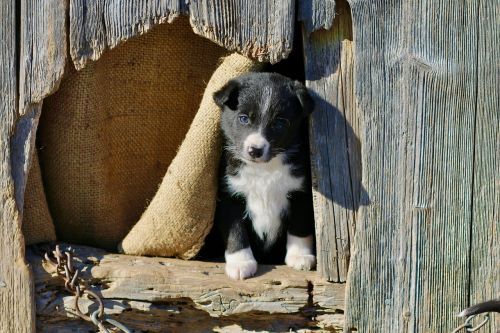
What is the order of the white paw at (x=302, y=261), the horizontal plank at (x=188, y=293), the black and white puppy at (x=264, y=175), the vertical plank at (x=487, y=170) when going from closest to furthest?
the vertical plank at (x=487, y=170)
the horizontal plank at (x=188, y=293)
the black and white puppy at (x=264, y=175)
the white paw at (x=302, y=261)

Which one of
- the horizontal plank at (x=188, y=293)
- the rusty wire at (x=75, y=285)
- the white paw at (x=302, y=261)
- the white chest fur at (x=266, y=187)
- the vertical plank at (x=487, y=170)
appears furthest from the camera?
the white chest fur at (x=266, y=187)

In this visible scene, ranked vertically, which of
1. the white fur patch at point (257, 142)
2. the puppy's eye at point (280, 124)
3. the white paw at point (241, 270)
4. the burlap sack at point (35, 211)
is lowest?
the white paw at point (241, 270)

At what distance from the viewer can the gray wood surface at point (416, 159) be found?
11.4 ft

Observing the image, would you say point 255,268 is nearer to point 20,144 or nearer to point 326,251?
point 326,251

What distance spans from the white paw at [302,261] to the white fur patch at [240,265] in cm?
21

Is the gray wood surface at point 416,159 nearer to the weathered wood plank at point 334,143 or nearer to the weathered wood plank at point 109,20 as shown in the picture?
the weathered wood plank at point 334,143

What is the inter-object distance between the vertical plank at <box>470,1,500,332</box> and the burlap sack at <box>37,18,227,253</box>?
131cm

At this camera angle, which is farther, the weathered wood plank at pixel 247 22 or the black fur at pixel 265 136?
the black fur at pixel 265 136

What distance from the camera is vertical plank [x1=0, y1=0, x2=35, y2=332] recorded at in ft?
11.7

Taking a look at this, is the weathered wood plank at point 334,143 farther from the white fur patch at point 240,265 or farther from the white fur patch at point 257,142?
the white fur patch at point 240,265

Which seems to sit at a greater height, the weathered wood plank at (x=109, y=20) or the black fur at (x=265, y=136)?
the weathered wood plank at (x=109, y=20)

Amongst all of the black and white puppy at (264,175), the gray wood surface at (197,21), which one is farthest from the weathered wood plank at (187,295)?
the gray wood surface at (197,21)

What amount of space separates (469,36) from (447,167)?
1.82 feet

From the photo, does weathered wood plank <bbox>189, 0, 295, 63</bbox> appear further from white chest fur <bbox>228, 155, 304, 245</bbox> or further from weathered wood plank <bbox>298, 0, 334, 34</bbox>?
white chest fur <bbox>228, 155, 304, 245</bbox>
